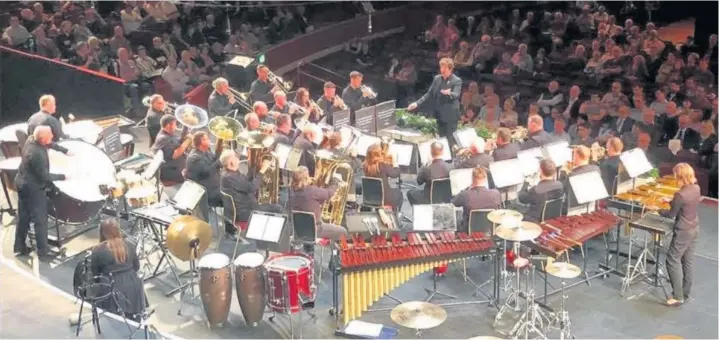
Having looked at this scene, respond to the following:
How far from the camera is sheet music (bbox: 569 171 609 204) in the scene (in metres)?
9.97

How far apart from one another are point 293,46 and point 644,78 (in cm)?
715

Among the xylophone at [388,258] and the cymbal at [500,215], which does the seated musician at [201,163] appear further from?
the cymbal at [500,215]

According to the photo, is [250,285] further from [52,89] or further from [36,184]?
[52,89]

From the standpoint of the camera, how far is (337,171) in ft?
35.8

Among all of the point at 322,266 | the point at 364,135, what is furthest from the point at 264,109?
the point at 322,266

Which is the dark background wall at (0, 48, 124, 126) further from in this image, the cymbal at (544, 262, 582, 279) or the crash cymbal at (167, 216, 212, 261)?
the cymbal at (544, 262, 582, 279)

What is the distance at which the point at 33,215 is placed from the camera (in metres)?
10.7

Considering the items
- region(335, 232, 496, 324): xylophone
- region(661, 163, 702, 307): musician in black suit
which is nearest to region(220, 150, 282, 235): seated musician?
region(335, 232, 496, 324): xylophone

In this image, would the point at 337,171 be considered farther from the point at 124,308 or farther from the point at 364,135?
the point at 124,308

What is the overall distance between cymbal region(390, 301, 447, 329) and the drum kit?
979 mm

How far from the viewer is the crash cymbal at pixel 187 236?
9320 mm

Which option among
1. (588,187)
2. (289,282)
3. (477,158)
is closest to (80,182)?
(289,282)

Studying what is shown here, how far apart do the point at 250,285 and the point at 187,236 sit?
0.81 metres

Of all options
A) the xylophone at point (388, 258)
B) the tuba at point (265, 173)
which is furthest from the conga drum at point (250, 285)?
the tuba at point (265, 173)
